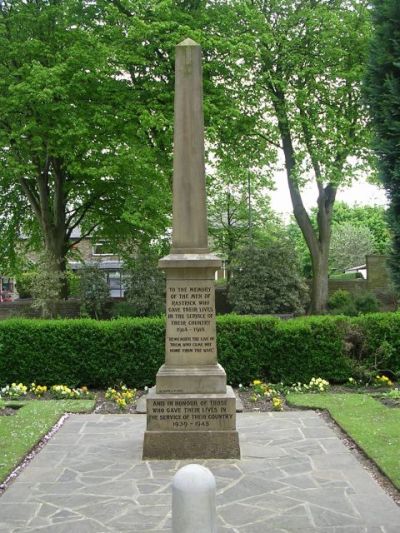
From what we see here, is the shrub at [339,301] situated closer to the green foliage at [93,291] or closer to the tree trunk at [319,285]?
the tree trunk at [319,285]

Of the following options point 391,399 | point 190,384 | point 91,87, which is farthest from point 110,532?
point 91,87

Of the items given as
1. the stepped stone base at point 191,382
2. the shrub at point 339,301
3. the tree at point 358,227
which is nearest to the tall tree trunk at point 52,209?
the shrub at point 339,301

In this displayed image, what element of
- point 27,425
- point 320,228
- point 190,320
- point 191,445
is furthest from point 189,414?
point 320,228

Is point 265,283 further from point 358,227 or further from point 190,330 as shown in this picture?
point 358,227

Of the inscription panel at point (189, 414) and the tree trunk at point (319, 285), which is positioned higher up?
the tree trunk at point (319, 285)

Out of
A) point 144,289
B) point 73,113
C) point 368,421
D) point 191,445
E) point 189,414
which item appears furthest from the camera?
point 144,289

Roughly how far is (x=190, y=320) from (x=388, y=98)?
3.85 meters

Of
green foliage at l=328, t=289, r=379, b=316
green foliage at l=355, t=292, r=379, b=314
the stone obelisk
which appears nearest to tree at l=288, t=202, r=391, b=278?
green foliage at l=328, t=289, r=379, b=316

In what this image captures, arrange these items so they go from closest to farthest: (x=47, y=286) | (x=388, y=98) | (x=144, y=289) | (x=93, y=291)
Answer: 1. (x=388, y=98)
2. (x=47, y=286)
3. (x=144, y=289)
4. (x=93, y=291)

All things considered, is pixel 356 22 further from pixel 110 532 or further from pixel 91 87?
pixel 110 532

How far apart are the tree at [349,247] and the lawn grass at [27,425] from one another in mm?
47825

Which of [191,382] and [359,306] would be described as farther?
[359,306]

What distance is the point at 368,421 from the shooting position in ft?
32.0

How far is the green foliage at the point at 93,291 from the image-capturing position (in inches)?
974
